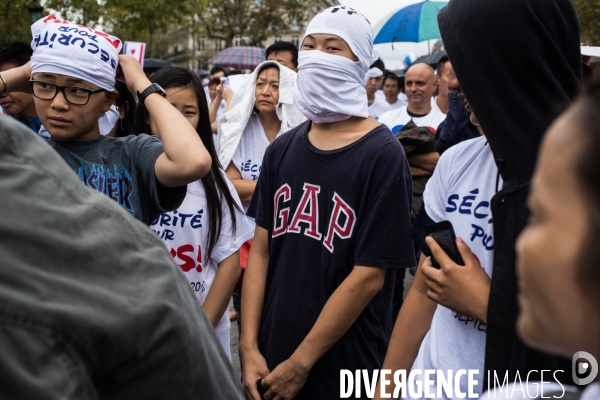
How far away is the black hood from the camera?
1818 mm

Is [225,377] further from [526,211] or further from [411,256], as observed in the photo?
[411,256]

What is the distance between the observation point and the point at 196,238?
3121 millimetres

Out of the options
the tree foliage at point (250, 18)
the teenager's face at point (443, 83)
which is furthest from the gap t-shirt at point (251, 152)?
the tree foliage at point (250, 18)

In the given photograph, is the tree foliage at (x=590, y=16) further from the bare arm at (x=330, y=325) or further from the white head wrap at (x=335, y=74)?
the bare arm at (x=330, y=325)

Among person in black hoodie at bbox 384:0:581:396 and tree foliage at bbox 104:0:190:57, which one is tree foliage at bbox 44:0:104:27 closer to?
tree foliage at bbox 104:0:190:57

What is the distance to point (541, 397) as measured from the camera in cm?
114

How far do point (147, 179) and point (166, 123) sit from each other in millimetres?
236

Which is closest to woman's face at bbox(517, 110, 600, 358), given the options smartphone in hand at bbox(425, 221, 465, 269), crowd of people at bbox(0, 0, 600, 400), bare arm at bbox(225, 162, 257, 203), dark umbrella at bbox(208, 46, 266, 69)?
crowd of people at bbox(0, 0, 600, 400)

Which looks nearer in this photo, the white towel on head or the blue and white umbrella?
the white towel on head

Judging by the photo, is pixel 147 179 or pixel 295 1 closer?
pixel 147 179

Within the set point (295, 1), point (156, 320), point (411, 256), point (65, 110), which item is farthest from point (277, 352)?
point (295, 1)

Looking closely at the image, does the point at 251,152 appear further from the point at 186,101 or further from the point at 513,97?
the point at 513,97

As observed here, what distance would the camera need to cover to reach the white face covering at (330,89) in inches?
113

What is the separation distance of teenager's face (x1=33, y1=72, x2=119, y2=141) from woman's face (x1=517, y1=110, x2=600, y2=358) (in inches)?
79.1
